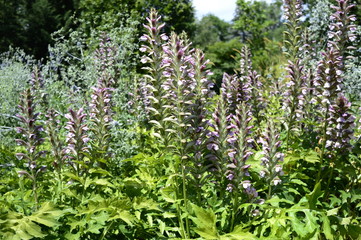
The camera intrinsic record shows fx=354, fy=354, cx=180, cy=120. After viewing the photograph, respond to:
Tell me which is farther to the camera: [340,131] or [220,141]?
[340,131]

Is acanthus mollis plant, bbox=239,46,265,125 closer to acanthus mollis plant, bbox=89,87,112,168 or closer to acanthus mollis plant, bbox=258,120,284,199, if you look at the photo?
acanthus mollis plant, bbox=258,120,284,199

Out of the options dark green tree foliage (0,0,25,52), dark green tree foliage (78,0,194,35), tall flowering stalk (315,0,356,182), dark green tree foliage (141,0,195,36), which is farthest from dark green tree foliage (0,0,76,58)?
tall flowering stalk (315,0,356,182)

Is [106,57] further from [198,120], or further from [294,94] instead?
[198,120]

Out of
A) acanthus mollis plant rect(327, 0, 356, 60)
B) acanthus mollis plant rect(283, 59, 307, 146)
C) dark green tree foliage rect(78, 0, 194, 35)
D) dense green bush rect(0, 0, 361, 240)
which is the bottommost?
dense green bush rect(0, 0, 361, 240)

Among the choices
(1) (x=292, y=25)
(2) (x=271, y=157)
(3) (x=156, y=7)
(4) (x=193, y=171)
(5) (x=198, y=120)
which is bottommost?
(4) (x=193, y=171)

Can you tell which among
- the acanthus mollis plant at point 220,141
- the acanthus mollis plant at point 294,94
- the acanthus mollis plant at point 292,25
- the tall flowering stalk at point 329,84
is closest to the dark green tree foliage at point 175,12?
the acanthus mollis plant at point 292,25

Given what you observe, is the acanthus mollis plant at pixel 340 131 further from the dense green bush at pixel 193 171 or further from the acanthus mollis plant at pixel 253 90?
the acanthus mollis plant at pixel 253 90

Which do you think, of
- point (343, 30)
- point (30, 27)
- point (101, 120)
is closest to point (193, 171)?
point (101, 120)

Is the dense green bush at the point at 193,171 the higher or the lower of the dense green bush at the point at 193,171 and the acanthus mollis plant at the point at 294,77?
the lower

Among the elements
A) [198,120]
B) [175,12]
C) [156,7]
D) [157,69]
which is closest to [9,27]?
[175,12]

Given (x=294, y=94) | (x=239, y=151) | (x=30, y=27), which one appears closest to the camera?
(x=239, y=151)

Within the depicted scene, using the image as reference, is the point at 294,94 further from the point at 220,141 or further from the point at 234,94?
the point at 220,141

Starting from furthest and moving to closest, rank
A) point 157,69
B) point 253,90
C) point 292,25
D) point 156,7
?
point 156,7 < point 253,90 < point 292,25 < point 157,69

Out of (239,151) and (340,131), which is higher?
(340,131)
